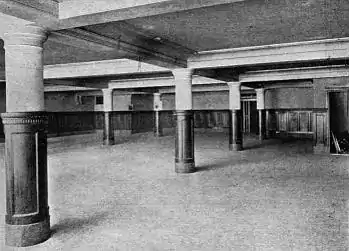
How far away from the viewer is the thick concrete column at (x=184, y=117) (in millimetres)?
9008

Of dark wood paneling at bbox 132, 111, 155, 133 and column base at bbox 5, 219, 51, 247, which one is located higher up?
dark wood paneling at bbox 132, 111, 155, 133

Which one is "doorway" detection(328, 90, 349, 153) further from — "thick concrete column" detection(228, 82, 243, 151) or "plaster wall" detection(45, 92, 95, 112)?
"plaster wall" detection(45, 92, 95, 112)

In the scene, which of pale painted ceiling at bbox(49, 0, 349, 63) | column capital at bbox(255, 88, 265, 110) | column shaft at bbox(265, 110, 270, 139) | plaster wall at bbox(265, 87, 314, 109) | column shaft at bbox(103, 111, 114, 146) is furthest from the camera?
column shaft at bbox(265, 110, 270, 139)

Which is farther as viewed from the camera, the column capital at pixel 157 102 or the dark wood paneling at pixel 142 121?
the dark wood paneling at pixel 142 121

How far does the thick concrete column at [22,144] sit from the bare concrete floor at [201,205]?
9.5 inches

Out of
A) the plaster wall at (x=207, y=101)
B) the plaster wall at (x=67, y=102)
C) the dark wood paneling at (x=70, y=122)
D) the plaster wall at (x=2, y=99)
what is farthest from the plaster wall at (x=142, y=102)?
the plaster wall at (x=2, y=99)

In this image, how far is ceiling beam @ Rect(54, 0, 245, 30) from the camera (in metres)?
3.72

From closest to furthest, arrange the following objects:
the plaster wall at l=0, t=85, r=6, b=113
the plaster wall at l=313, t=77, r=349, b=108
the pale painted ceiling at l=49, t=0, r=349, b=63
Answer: the pale painted ceiling at l=49, t=0, r=349, b=63 → the plaster wall at l=313, t=77, r=349, b=108 → the plaster wall at l=0, t=85, r=6, b=113

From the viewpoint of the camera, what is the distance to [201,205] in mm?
6008

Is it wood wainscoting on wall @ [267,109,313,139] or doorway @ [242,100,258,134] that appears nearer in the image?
wood wainscoting on wall @ [267,109,313,139]

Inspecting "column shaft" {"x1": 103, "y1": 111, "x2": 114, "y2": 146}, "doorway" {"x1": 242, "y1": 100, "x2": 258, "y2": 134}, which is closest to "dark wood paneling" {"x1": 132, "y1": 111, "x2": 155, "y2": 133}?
"column shaft" {"x1": 103, "y1": 111, "x2": 114, "y2": 146}

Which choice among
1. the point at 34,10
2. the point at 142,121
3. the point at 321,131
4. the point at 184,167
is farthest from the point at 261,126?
the point at 34,10

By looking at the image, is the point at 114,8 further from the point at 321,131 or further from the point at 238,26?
the point at 321,131

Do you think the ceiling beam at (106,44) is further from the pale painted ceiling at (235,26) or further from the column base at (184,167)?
the column base at (184,167)
